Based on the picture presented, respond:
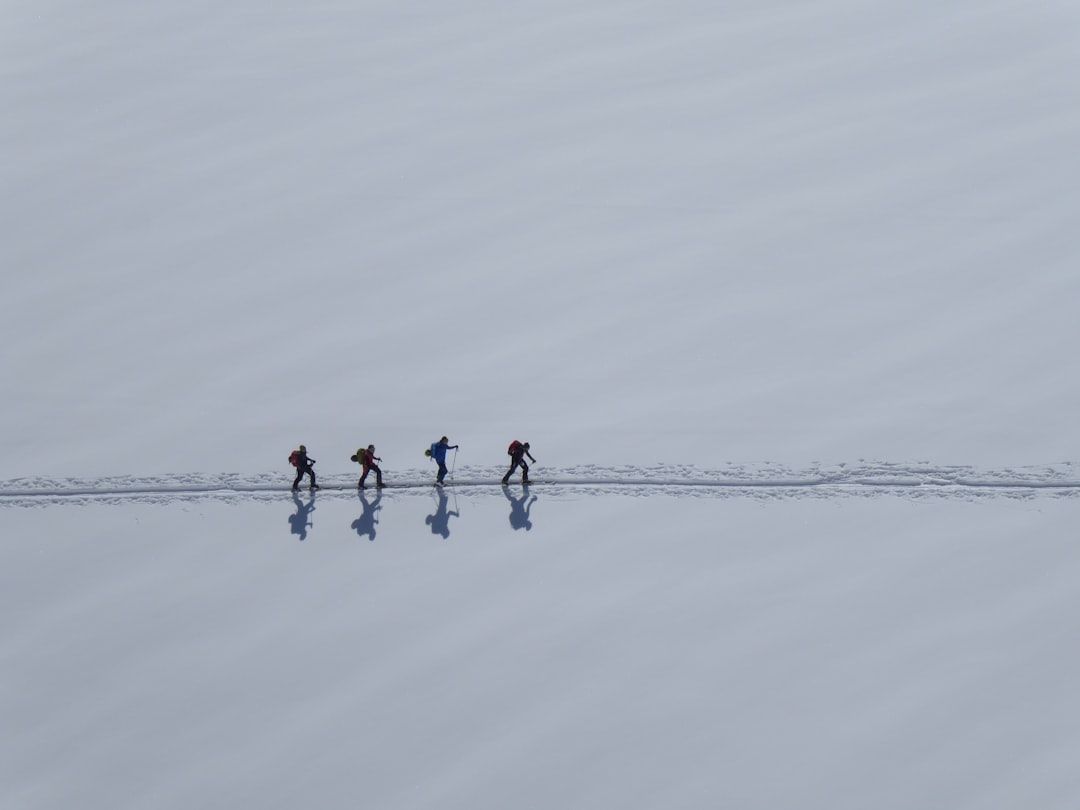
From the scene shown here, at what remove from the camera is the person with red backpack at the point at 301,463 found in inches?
781

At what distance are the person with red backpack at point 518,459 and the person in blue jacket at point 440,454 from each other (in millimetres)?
827

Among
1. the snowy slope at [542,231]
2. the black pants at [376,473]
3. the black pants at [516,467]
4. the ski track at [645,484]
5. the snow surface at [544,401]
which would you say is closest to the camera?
the snow surface at [544,401]

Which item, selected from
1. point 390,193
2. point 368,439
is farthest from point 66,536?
point 390,193

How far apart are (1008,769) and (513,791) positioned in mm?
5226

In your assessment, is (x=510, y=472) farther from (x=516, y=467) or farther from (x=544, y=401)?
(x=544, y=401)

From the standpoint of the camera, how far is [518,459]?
1983cm

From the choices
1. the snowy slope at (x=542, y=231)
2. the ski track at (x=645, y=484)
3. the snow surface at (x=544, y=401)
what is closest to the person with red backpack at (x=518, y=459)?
the ski track at (x=645, y=484)

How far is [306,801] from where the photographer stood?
47.9 feet

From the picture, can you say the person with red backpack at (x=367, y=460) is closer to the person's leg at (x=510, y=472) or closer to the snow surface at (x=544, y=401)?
the snow surface at (x=544, y=401)

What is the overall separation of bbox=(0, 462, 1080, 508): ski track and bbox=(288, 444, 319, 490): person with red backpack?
35cm

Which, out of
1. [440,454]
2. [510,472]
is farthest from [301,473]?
[510,472]

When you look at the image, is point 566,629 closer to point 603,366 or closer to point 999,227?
point 603,366

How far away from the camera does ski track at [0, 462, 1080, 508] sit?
64.2 feet

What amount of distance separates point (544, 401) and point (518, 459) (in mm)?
2345
